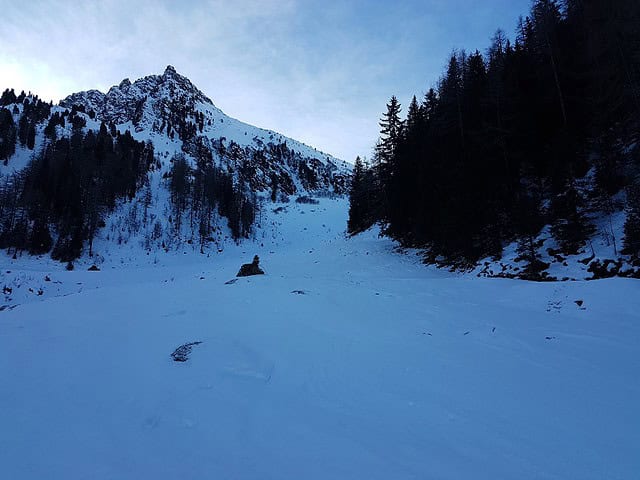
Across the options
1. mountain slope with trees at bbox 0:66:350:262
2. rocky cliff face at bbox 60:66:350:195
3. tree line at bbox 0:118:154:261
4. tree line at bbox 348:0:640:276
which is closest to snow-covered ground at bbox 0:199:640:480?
tree line at bbox 348:0:640:276

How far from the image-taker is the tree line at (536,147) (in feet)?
44.9

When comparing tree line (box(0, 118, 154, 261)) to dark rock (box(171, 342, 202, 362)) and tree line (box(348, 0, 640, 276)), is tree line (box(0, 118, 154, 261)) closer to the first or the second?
dark rock (box(171, 342, 202, 362))

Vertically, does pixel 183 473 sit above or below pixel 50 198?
below

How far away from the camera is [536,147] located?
18266 mm

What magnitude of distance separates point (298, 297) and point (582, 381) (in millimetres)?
7530

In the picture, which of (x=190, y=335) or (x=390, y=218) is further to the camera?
(x=390, y=218)

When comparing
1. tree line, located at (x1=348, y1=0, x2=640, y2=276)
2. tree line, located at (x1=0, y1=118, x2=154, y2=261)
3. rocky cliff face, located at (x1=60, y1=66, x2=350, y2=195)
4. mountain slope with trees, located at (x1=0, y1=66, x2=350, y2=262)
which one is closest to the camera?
tree line, located at (x1=348, y1=0, x2=640, y2=276)

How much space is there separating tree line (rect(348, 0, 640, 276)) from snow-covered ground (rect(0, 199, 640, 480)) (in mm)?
6690

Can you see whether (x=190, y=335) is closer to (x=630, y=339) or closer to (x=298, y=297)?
(x=298, y=297)

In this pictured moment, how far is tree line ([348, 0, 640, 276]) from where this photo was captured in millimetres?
13695

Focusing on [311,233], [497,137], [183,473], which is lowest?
[183,473]

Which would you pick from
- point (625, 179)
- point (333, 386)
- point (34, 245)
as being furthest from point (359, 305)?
point (34, 245)

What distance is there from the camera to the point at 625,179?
12695 mm

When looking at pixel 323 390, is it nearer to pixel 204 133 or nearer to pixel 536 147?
pixel 536 147
